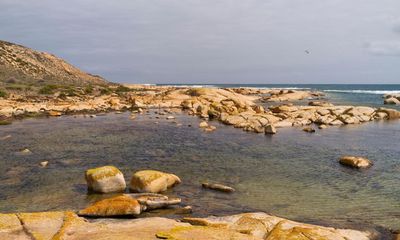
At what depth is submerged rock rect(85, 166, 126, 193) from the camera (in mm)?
21594

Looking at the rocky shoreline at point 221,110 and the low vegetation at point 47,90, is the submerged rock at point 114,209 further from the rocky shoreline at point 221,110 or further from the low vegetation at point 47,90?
the low vegetation at point 47,90

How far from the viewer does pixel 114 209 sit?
17.2 metres

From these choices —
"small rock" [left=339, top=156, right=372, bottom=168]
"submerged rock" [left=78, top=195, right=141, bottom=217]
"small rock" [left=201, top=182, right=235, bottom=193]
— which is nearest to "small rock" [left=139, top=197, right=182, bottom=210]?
"submerged rock" [left=78, top=195, right=141, bottom=217]

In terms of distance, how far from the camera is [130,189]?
22016 millimetres

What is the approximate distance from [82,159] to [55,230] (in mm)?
17489

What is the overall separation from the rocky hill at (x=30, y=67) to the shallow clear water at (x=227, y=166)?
61715 millimetres

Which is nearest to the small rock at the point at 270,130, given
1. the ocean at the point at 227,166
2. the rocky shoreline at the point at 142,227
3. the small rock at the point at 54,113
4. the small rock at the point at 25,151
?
the ocean at the point at 227,166

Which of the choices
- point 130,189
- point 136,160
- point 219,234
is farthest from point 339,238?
point 136,160

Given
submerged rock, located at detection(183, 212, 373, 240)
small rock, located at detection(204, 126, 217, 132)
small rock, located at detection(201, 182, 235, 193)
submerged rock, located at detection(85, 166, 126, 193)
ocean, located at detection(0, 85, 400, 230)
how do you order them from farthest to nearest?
small rock, located at detection(204, 126, 217, 132)
small rock, located at detection(201, 182, 235, 193)
submerged rock, located at detection(85, 166, 126, 193)
ocean, located at detection(0, 85, 400, 230)
submerged rock, located at detection(183, 212, 373, 240)

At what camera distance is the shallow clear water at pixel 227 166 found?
19.9m

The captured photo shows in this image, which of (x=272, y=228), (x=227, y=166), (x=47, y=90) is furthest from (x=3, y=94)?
(x=272, y=228)

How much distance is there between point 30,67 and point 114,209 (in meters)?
118

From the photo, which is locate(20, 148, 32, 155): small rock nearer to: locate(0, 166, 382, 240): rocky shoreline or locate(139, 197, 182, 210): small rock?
locate(0, 166, 382, 240): rocky shoreline

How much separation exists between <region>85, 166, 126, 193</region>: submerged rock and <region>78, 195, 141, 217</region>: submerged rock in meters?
3.96
